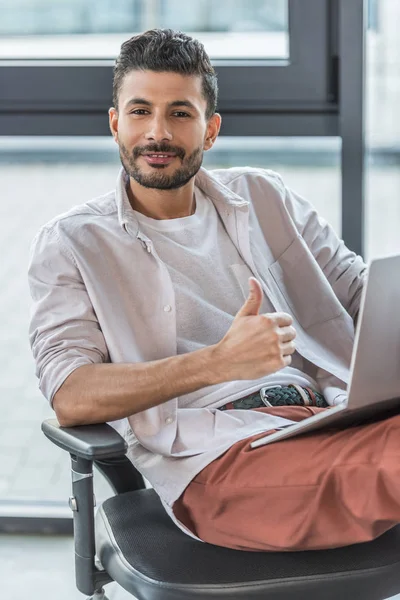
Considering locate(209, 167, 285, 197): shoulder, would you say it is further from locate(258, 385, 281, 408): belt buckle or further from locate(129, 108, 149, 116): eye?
locate(258, 385, 281, 408): belt buckle

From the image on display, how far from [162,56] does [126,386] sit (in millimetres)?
730

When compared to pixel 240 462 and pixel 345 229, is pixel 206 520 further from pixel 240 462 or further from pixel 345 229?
pixel 345 229

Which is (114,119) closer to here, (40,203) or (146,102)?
(146,102)

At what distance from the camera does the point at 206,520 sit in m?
1.74

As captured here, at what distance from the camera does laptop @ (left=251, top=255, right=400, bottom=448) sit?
1.50m

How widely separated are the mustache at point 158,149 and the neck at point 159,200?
90 millimetres

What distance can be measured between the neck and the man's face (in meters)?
0.05

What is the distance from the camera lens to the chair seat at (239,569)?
5.17 ft

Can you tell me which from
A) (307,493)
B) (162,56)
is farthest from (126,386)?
(162,56)

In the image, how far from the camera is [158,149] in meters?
1.99

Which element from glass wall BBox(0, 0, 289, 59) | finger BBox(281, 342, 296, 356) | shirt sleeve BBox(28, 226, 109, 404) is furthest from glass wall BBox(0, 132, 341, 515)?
finger BBox(281, 342, 296, 356)

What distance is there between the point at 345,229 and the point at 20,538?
133 centimetres

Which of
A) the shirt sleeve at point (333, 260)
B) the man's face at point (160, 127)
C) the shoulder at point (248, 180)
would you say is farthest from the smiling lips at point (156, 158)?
the shirt sleeve at point (333, 260)

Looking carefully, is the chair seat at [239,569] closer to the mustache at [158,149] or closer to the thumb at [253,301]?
the thumb at [253,301]
